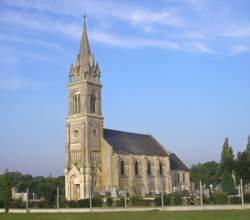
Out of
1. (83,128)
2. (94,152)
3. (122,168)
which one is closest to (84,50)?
(83,128)

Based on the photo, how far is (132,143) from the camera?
290 feet

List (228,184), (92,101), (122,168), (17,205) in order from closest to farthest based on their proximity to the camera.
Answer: (17,205) → (228,184) → (122,168) → (92,101)

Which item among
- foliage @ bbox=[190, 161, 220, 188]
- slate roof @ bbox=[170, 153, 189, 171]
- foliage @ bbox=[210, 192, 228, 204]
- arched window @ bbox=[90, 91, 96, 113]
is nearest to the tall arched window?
arched window @ bbox=[90, 91, 96, 113]

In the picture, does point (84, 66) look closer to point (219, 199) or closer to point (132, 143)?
point (132, 143)

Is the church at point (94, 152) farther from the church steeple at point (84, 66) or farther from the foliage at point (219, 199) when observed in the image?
the foliage at point (219, 199)

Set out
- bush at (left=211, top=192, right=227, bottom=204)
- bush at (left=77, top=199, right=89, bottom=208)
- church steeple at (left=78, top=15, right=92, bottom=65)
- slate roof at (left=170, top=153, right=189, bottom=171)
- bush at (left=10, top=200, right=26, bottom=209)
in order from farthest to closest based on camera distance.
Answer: slate roof at (left=170, top=153, right=189, bottom=171)
church steeple at (left=78, top=15, right=92, bottom=65)
bush at (left=10, top=200, right=26, bottom=209)
bush at (left=77, top=199, right=89, bottom=208)
bush at (left=211, top=192, right=227, bottom=204)

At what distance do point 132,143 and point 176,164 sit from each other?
1667 centimetres

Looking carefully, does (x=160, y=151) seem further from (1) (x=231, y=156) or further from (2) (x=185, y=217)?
(2) (x=185, y=217)

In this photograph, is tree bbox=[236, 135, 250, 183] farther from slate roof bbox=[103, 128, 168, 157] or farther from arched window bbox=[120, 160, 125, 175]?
slate roof bbox=[103, 128, 168, 157]

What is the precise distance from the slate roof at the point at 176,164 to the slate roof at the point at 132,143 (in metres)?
5.62

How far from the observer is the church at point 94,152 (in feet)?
254

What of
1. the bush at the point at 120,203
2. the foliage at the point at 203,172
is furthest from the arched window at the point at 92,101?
the foliage at the point at 203,172

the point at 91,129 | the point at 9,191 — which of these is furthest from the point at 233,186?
the point at 9,191

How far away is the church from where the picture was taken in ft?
254
